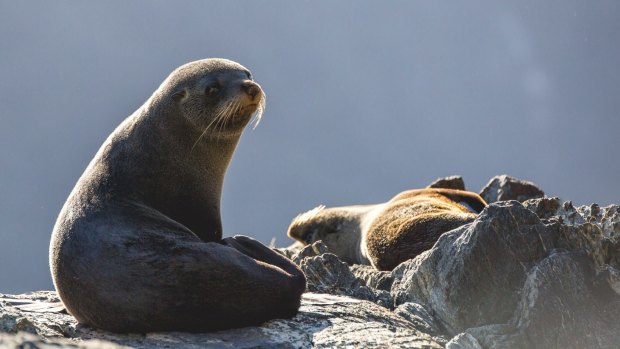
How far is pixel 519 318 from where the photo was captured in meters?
8.53

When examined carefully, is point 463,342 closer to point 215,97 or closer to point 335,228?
point 215,97

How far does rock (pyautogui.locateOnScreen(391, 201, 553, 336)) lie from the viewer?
894cm

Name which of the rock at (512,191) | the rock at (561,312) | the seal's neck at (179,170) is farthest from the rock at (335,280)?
the rock at (512,191)

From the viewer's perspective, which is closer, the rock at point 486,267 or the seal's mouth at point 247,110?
the rock at point 486,267

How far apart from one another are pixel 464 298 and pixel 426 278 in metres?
0.60

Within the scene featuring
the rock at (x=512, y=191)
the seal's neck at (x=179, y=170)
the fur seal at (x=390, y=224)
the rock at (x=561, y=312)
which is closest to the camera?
the rock at (x=561, y=312)

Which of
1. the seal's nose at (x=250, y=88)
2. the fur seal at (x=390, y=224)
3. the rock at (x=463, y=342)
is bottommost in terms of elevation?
the rock at (x=463, y=342)

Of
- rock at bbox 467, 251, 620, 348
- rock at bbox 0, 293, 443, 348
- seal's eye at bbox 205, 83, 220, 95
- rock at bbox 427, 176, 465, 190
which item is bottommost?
rock at bbox 0, 293, 443, 348

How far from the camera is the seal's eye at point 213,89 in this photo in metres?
10.00

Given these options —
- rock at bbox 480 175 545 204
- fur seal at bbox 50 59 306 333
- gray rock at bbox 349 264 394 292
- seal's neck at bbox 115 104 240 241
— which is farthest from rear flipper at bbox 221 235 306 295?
rock at bbox 480 175 545 204

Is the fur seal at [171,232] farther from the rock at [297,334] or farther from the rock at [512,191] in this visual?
the rock at [512,191]

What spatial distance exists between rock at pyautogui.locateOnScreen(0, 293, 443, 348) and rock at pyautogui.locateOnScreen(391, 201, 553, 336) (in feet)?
1.69

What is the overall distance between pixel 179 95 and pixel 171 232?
204 centimetres

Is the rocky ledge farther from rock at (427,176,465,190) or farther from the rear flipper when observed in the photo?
rock at (427,176,465,190)
